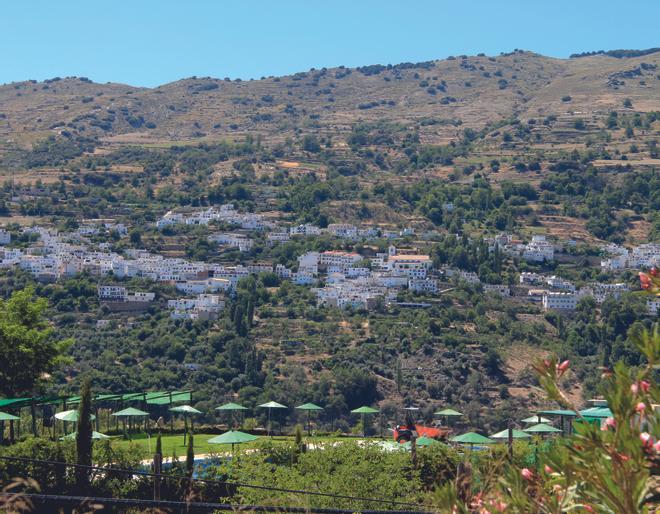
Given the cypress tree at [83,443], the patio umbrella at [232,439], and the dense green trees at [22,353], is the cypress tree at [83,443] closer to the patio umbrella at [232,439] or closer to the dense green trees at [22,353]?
the patio umbrella at [232,439]

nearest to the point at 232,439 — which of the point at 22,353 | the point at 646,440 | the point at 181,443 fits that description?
the point at 181,443

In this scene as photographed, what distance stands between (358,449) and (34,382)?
31.1ft

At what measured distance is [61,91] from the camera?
15288 centimetres

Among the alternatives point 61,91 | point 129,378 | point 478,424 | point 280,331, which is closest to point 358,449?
point 478,424

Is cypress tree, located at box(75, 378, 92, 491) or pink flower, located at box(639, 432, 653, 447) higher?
pink flower, located at box(639, 432, 653, 447)

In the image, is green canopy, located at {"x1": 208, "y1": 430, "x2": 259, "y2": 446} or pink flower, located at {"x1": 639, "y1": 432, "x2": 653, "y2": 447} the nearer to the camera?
pink flower, located at {"x1": 639, "y1": 432, "x2": 653, "y2": 447}

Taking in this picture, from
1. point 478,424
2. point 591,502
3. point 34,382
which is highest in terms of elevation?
point 591,502

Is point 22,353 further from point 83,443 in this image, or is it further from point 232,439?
point 83,443

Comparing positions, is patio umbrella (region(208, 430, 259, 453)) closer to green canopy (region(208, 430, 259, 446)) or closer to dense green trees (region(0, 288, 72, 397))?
green canopy (region(208, 430, 259, 446))

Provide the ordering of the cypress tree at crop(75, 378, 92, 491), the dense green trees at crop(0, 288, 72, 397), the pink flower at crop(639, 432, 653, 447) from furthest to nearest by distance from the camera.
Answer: the dense green trees at crop(0, 288, 72, 397)
the cypress tree at crop(75, 378, 92, 491)
the pink flower at crop(639, 432, 653, 447)

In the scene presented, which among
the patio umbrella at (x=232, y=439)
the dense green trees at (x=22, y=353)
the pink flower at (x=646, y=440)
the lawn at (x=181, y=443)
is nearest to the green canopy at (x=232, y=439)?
the patio umbrella at (x=232, y=439)

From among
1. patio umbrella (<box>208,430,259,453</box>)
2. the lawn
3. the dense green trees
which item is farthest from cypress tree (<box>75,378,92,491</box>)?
the dense green trees

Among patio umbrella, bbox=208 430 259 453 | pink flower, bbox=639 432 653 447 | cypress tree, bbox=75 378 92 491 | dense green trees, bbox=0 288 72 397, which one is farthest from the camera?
dense green trees, bbox=0 288 72 397

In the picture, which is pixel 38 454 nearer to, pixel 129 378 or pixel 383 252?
pixel 129 378
